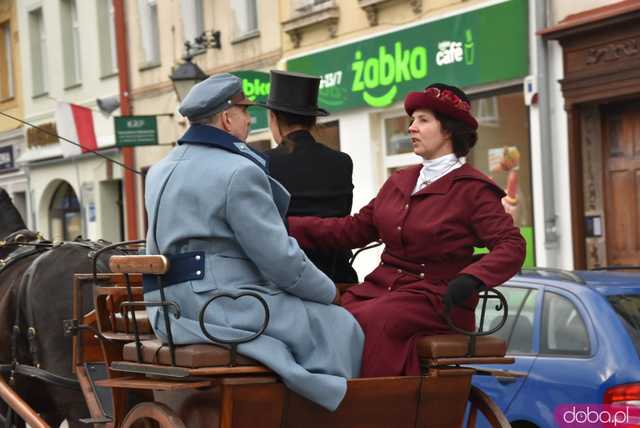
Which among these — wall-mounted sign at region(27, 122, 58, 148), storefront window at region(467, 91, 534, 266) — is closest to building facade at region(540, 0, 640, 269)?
storefront window at region(467, 91, 534, 266)

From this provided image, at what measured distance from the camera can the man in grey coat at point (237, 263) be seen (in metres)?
4.62

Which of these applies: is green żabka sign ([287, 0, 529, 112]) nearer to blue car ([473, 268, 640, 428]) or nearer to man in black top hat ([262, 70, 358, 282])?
blue car ([473, 268, 640, 428])

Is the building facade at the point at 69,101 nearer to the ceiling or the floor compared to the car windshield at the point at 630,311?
nearer to the ceiling

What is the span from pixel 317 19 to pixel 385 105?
1970 millimetres

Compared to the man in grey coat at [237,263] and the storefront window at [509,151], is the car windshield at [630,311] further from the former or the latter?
the storefront window at [509,151]

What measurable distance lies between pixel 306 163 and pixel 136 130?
10.9m

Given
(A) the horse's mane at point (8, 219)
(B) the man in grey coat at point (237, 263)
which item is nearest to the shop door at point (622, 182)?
(A) the horse's mane at point (8, 219)

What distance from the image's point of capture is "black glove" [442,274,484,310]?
4703mm

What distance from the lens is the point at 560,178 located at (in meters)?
13.9

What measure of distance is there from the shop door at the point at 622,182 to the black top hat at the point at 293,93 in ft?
26.5

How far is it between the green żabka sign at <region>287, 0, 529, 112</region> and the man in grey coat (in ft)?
32.0

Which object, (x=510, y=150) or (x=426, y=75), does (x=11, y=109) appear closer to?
(x=426, y=75)

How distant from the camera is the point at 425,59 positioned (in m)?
15.9

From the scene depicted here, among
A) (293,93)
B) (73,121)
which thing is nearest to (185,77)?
(73,121)
